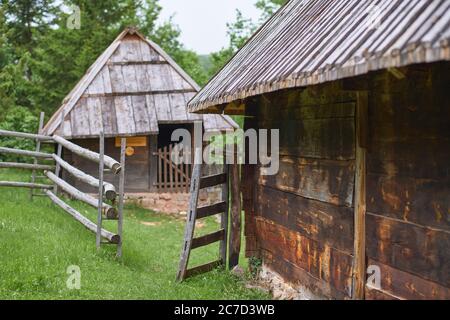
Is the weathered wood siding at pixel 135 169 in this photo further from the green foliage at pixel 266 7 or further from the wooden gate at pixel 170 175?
the green foliage at pixel 266 7

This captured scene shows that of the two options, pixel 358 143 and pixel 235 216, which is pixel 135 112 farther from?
pixel 358 143

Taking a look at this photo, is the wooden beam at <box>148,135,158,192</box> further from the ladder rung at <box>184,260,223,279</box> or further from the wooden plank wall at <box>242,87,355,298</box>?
the wooden plank wall at <box>242,87,355,298</box>

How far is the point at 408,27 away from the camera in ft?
10.9

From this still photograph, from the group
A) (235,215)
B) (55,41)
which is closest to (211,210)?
(235,215)

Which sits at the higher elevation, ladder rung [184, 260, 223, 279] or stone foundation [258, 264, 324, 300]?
stone foundation [258, 264, 324, 300]

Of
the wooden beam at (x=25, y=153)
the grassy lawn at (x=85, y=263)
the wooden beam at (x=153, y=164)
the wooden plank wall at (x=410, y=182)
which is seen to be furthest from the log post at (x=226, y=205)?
the wooden beam at (x=153, y=164)

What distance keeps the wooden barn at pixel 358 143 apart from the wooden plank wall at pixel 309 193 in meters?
0.01

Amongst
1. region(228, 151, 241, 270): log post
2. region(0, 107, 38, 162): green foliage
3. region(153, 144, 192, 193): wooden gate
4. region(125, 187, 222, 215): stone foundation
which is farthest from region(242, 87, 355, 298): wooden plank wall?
region(0, 107, 38, 162): green foliage

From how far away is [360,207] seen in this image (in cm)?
465

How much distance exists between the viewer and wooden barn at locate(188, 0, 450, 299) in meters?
3.62

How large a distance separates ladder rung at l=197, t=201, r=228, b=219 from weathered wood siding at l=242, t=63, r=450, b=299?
0.97 metres

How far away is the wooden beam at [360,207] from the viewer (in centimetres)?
457

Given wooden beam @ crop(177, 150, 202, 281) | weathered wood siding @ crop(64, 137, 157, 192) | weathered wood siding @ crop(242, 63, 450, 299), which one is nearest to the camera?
weathered wood siding @ crop(242, 63, 450, 299)

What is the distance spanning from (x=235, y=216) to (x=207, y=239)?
21.4 inches
